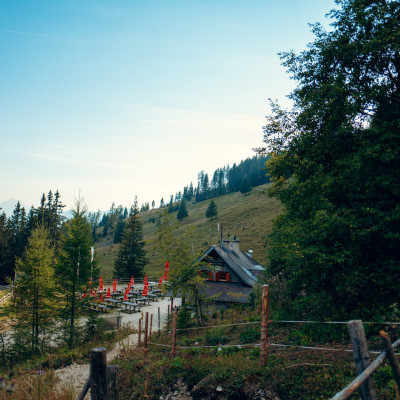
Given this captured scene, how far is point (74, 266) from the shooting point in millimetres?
18844

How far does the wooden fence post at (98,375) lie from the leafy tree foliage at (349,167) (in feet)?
30.0

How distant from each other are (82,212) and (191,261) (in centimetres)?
881

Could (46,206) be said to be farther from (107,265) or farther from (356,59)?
(356,59)

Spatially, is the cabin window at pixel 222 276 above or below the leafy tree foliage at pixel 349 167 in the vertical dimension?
below

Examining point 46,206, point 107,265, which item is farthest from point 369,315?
point 107,265

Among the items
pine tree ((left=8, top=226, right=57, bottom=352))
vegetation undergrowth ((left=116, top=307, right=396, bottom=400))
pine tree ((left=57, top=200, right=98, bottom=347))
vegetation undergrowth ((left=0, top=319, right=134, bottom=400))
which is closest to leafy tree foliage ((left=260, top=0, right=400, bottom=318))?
vegetation undergrowth ((left=116, top=307, right=396, bottom=400))

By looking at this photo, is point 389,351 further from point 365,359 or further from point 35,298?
point 35,298

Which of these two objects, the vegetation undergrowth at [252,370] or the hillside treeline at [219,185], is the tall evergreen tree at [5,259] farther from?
the hillside treeline at [219,185]

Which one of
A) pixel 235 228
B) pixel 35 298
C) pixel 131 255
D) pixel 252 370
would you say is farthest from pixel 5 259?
pixel 252 370

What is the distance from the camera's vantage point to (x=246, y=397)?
777 cm

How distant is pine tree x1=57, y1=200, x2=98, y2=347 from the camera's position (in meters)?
18.7

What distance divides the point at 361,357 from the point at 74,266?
18.5 metres

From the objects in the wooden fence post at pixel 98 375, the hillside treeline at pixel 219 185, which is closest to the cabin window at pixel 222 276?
the wooden fence post at pixel 98 375

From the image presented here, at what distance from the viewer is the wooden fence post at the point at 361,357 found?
3.63m
